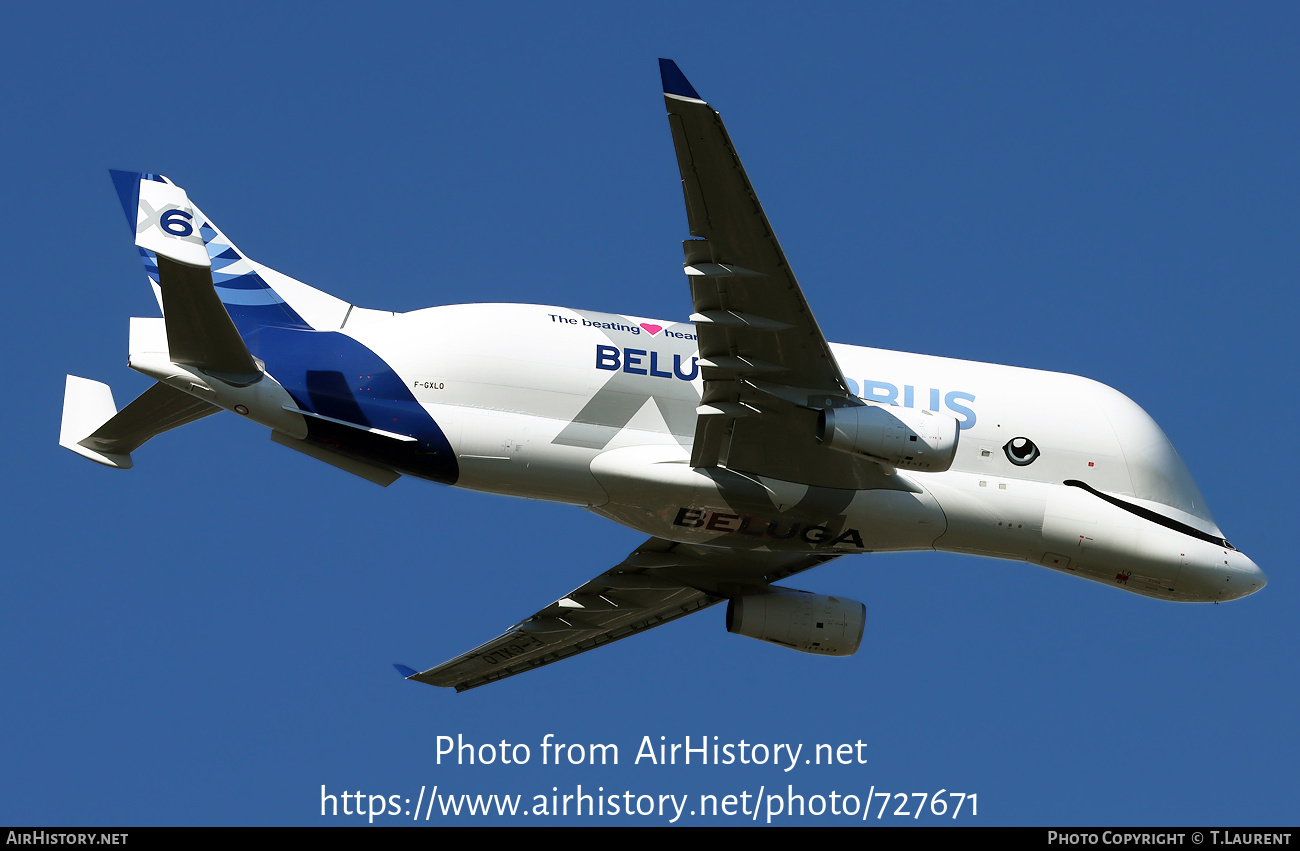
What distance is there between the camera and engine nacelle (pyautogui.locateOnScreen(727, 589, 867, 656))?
2975 cm

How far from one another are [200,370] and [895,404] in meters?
12.0

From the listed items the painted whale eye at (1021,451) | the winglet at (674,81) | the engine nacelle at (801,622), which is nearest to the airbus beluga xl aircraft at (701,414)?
the painted whale eye at (1021,451)

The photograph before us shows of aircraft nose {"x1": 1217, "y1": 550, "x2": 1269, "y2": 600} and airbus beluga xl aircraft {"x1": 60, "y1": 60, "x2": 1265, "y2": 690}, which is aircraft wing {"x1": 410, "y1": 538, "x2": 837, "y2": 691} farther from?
aircraft nose {"x1": 1217, "y1": 550, "x2": 1269, "y2": 600}

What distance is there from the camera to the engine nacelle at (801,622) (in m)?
29.8

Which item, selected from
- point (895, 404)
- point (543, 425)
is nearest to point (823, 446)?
point (895, 404)

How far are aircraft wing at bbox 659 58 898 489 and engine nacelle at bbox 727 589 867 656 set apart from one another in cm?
459

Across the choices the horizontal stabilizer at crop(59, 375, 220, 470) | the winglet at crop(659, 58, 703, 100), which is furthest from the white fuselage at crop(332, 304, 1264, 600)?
the winglet at crop(659, 58, 703, 100)

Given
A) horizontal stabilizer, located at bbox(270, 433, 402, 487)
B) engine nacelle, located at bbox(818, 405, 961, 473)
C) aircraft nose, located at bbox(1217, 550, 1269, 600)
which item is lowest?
aircraft nose, located at bbox(1217, 550, 1269, 600)

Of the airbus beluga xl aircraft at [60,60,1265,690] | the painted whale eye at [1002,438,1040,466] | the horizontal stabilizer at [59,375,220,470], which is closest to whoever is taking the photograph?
the airbus beluga xl aircraft at [60,60,1265,690]

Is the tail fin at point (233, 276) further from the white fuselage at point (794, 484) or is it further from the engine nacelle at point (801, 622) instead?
the engine nacelle at point (801, 622)

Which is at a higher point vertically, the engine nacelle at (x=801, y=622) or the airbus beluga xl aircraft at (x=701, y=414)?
the airbus beluga xl aircraft at (x=701, y=414)

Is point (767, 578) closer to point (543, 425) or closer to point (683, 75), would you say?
point (543, 425)

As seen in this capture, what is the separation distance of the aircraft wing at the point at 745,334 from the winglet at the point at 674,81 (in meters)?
0.01

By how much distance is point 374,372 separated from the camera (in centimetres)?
2486
